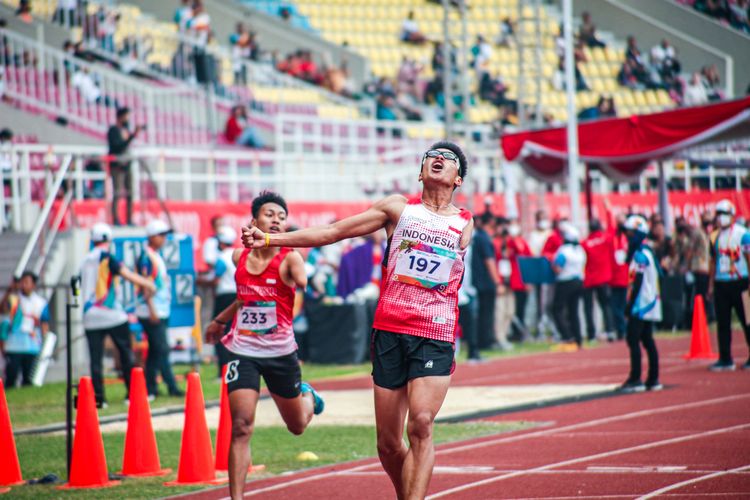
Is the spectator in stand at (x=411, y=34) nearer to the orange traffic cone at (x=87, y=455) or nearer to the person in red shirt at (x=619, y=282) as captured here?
the person in red shirt at (x=619, y=282)

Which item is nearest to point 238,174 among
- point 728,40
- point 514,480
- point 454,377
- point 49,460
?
point 454,377

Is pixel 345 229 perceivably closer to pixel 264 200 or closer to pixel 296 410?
pixel 264 200

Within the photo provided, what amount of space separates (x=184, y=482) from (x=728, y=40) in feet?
117

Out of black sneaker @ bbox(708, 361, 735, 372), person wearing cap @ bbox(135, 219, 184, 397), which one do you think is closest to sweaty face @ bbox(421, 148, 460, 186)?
person wearing cap @ bbox(135, 219, 184, 397)

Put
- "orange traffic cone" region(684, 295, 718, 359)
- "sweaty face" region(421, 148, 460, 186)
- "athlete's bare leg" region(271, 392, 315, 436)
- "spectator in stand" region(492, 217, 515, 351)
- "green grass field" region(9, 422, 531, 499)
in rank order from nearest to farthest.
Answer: "sweaty face" region(421, 148, 460, 186), "athlete's bare leg" region(271, 392, 315, 436), "green grass field" region(9, 422, 531, 499), "orange traffic cone" region(684, 295, 718, 359), "spectator in stand" region(492, 217, 515, 351)

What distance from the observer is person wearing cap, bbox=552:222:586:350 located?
22.0 meters

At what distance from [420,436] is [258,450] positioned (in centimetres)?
479

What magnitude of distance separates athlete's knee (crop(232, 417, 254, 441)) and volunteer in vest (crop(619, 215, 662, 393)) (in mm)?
7419

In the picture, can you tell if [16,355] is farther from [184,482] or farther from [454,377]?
[184,482]

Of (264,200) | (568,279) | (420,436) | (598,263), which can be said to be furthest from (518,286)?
(420,436)

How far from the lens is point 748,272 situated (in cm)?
1636

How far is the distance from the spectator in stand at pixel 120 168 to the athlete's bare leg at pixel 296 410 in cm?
1249

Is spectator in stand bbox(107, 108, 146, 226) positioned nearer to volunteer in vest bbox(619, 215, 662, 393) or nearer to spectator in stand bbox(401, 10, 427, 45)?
volunteer in vest bbox(619, 215, 662, 393)

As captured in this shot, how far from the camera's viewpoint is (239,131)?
93.0ft
